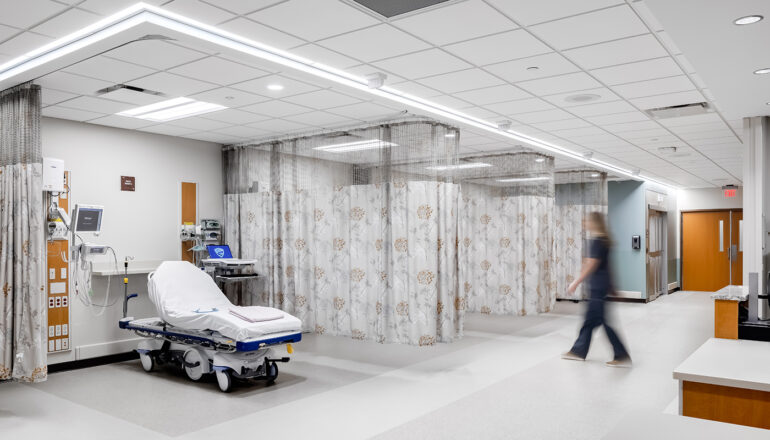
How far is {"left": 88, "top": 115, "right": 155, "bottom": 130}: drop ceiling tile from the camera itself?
22.2ft

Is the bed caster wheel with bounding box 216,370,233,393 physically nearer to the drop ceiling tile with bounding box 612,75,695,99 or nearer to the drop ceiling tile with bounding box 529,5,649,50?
the drop ceiling tile with bounding box 529,5,649,50

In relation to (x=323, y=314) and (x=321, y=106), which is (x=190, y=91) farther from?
(x=323, y=314)

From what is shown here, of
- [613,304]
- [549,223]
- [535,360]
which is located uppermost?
[549,223]

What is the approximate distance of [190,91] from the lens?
18.7ft

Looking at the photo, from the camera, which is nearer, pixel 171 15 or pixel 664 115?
pixel 171 15

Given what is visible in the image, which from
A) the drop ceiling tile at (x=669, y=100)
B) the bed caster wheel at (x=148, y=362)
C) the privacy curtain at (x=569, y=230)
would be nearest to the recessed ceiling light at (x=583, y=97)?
the drop ceiling tile at (x=669, y=100)

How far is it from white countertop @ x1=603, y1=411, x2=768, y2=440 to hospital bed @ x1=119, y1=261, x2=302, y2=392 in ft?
13.5

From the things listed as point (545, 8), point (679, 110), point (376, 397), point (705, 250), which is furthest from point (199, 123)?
point (705, 250)

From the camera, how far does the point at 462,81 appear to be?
212 inches

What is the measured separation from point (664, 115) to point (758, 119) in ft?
3.11

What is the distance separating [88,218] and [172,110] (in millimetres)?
1562

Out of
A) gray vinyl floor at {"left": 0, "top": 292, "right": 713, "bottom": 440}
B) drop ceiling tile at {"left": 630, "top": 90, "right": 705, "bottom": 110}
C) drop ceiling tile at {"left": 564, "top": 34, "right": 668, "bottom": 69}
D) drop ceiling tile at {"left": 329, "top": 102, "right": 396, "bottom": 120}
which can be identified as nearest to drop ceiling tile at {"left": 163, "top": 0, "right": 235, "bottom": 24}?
drop ceiling tile at {"left": 329, "top": 102, "right": 396, "bottom": 120}

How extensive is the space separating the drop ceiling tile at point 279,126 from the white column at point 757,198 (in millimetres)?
5127

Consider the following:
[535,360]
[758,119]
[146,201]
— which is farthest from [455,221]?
[146,201]
